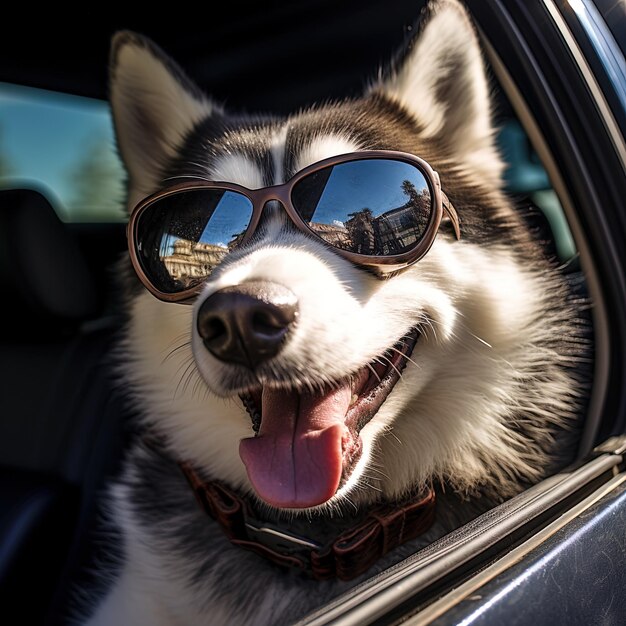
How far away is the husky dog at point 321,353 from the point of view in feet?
4.33

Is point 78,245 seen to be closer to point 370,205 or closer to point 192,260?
point 192,260

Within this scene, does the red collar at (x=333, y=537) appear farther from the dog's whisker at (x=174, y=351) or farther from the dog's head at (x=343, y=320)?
the dog's whisker at (x=174, y=351)

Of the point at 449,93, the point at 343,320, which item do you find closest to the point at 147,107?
the point at 449,93

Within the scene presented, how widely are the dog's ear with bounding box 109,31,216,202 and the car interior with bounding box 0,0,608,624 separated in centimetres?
10

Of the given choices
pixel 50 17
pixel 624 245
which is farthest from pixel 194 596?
pixel 50 17

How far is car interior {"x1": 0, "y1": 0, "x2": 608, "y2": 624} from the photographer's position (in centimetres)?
207

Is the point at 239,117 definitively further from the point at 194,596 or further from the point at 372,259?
the point at 194,596

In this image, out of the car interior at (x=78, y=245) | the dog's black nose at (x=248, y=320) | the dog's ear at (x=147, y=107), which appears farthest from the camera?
the car interior at (x=78, y=245)

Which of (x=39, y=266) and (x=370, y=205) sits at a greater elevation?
(x=370, y=205)

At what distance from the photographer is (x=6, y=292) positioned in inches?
90.0

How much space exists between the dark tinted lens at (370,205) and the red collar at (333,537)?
570 mm

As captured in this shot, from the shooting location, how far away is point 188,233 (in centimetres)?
152

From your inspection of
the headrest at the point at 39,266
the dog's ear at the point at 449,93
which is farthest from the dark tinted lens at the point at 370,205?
the headrest at the point at 39,266

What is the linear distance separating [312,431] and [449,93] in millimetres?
978
